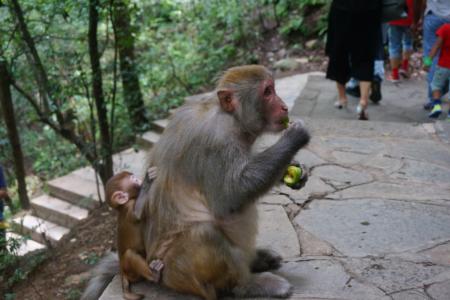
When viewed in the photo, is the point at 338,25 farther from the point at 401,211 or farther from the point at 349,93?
the point at 401,211

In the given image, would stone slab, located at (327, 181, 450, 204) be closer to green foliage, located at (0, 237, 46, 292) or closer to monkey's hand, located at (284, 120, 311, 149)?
monkey's hand, located at (284, 120, 311, 149)

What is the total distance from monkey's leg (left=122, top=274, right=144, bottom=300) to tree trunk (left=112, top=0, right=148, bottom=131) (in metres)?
4.36

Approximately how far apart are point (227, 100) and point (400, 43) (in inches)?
317

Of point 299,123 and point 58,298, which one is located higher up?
point 299,123

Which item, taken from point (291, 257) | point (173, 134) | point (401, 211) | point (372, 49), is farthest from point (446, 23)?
point (173, 134)

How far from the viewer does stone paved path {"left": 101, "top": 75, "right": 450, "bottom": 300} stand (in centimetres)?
383

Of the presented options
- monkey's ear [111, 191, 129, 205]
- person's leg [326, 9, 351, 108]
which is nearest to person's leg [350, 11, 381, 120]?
person's leg [326, 9, 351, 108]

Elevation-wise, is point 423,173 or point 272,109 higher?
point 272,109

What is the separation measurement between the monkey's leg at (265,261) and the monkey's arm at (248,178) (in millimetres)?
688

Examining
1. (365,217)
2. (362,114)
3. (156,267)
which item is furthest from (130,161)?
(156,267)

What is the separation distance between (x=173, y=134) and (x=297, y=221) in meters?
1.74

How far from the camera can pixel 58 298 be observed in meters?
5.98

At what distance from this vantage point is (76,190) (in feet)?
30.1

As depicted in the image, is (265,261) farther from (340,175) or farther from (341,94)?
(341,94)
